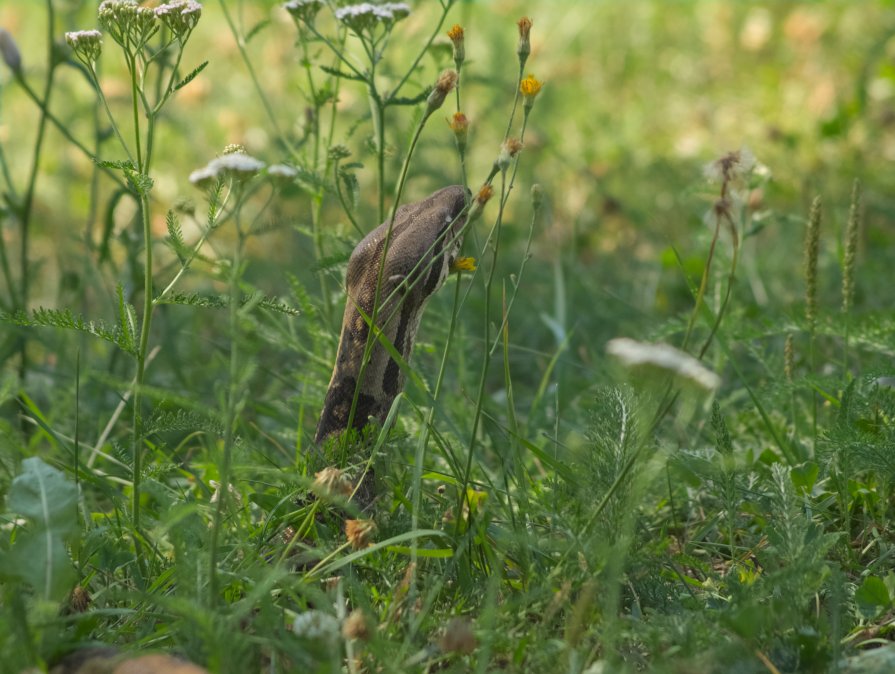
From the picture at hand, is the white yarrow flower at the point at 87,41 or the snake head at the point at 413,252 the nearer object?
the white yarrow flower at the point at 87,41

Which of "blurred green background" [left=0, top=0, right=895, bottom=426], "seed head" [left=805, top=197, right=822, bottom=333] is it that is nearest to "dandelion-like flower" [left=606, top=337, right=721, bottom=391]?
"seed head" [left=805, top=197, right=822, bottom=333]

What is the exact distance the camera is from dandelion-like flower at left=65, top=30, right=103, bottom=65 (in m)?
2.24

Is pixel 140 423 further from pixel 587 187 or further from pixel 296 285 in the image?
pixel 587 187

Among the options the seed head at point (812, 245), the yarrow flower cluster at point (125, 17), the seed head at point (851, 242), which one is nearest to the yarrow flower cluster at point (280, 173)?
the yarrow flower cluster at point (125, 17)

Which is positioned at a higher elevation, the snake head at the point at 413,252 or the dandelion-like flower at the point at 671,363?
the snake head at the point at 413,252

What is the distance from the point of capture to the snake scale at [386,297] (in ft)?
8.48

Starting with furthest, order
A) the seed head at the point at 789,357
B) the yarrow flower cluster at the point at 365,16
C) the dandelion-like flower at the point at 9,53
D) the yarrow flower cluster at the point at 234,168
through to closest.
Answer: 1. the dandelion-like flower at the point at 9,53
2. the seed head at the point at 789,357
3. the yarrow flower cluster at the point at 365,16
4. the yarrow flower cluster at the point at 234,168

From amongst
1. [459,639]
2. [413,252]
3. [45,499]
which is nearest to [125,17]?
[413,252]

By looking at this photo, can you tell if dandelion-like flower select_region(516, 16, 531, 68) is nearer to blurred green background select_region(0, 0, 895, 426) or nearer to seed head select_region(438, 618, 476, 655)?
seed head select_region(438, 618, 476, 655)

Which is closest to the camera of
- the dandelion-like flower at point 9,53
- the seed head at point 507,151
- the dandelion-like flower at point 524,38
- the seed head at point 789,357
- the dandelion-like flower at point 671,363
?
the dandelion-like flower at point 671,363

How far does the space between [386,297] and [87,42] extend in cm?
94

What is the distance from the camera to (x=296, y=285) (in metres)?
3.01

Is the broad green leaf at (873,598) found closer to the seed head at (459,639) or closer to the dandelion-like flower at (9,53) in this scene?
the seed head at (459,639)

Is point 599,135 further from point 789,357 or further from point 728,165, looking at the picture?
point 728,165
